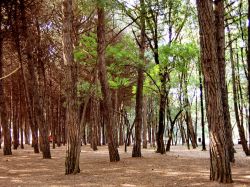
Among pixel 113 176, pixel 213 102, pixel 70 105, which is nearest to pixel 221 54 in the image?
pixel 213 102

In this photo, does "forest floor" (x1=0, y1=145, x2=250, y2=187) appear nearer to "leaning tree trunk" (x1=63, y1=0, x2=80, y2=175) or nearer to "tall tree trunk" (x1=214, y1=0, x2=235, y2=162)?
"leaning tree trunk" (x1=63, y1=0, x2=80, y2=175)

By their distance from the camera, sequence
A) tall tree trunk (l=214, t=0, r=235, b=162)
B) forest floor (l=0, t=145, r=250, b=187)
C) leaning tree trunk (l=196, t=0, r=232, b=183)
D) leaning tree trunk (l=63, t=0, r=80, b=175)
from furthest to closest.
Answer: tall tree trunk (l=214, t=0, r=235, b=162)
leaning tree trunk (l=63, t=0, r=80, b=175)
forest floor (l=0, t=145, r=250, b=187)
leaning tree trunk (l=196, t=0, r=232, b=183)

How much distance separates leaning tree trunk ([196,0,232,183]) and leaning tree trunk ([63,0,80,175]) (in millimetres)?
4388

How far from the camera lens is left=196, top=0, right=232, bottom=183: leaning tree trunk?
26.4ft

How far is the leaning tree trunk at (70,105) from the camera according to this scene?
10.7 metres

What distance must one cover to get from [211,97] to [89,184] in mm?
3878

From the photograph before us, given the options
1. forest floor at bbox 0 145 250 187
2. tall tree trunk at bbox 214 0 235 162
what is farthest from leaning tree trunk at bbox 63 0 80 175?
tall tree trunk at bbox 214 0 235 162

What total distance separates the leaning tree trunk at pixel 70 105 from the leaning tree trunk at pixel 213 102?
439 centimetres

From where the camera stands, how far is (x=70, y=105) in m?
10.8

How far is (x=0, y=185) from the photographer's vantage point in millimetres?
9148

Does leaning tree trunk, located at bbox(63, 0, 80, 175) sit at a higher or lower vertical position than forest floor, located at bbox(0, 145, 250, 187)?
higher

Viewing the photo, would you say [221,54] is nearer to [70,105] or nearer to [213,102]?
[213,102]

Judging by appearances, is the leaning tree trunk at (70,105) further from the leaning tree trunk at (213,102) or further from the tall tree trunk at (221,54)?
the tall tree trunk at (221,54)

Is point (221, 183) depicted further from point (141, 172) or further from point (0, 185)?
point (0, 185)
